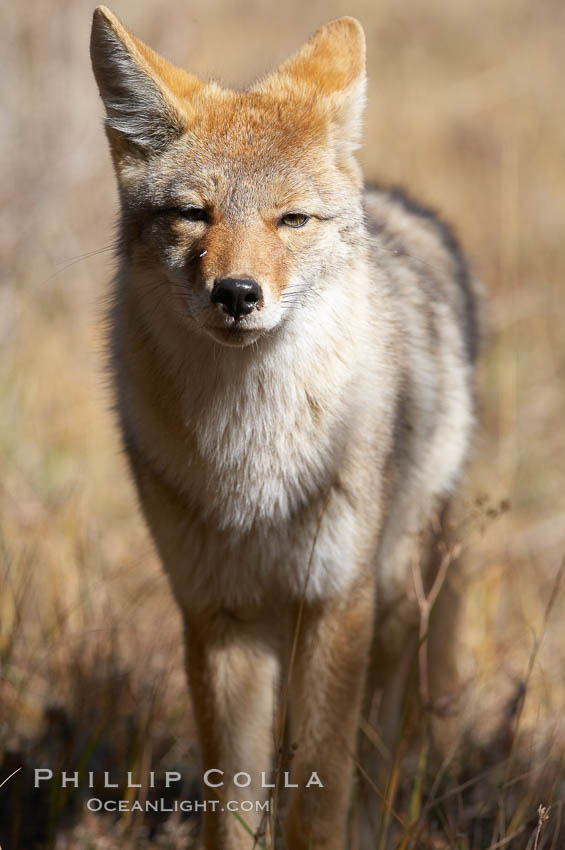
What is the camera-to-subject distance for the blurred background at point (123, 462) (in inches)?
150

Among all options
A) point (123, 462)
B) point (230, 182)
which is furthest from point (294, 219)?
point (123, 462)

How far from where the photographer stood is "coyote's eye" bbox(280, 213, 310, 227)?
3.02 metres

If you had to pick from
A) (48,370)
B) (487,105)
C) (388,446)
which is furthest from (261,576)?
(487,105)

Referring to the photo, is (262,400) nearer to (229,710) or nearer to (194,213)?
(194,213)

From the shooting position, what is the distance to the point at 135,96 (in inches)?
125

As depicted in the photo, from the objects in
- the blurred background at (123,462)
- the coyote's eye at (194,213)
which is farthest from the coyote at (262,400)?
the blurred background at (123,462)

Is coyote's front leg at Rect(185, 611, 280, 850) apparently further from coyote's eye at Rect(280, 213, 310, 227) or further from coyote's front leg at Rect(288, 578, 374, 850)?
coyote's eye at Rect(280, 213, 310, 227)

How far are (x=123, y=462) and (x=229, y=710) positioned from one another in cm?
115

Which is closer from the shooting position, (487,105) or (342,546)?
(342,546)

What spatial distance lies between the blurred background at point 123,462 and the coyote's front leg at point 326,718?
215 mm

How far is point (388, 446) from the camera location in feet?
11.3

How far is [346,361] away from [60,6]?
493 cm

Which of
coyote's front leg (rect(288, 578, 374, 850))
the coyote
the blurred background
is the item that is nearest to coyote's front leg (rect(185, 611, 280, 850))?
the coyote

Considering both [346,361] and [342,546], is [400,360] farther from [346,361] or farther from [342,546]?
[342,546]
